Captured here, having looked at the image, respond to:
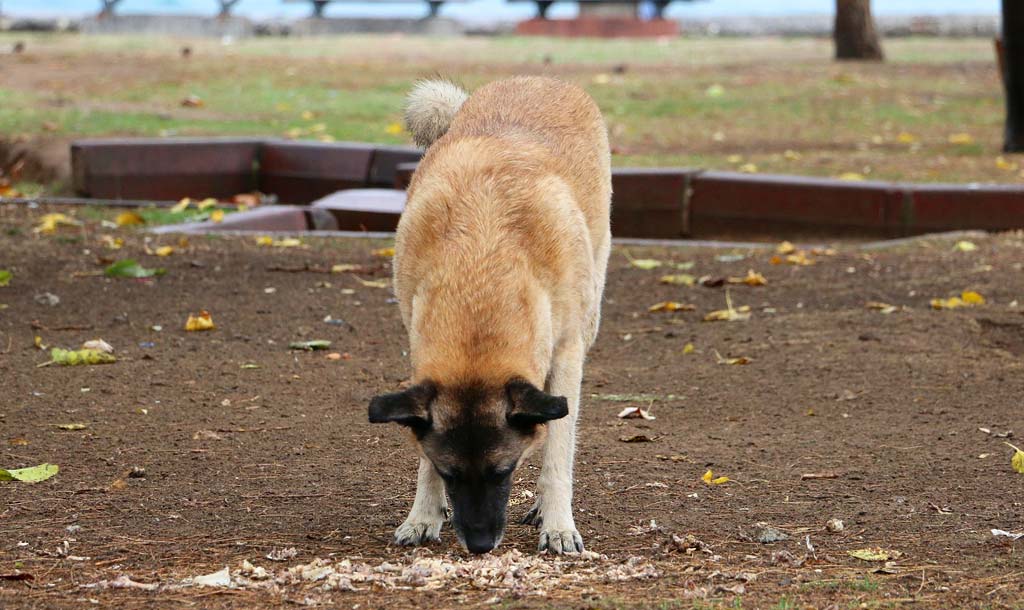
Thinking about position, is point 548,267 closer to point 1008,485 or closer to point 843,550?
point 843,550

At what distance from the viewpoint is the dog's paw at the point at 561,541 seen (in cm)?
439

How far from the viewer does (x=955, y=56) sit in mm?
25266

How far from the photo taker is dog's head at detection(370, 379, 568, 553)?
3936 millimetres

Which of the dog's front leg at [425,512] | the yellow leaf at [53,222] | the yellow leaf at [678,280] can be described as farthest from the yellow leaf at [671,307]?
the yellow leaf at [53,222]

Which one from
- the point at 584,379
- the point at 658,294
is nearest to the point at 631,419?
the point at 584,379

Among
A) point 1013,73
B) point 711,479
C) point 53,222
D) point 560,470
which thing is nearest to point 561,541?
point 560,470

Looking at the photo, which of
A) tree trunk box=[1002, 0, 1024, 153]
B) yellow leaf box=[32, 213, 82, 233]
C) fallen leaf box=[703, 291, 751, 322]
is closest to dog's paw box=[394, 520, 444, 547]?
fallen leaf box=[703, 291, 751, 322]

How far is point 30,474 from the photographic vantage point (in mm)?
5031

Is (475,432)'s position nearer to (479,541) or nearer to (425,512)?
(479,541)

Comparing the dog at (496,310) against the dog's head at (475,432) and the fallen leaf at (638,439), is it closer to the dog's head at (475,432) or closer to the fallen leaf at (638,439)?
the dog's head at (475,432)

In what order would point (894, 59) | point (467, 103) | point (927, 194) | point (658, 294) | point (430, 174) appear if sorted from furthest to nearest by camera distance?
1. point (894, 59)
2. point (927, 194)
3. point (658, 294)
4. point (467, 103)
5. point (430, 174)

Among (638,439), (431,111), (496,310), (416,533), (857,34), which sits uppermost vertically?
(431,111)

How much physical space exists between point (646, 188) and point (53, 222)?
4335mm

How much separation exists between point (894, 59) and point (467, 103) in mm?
19368
